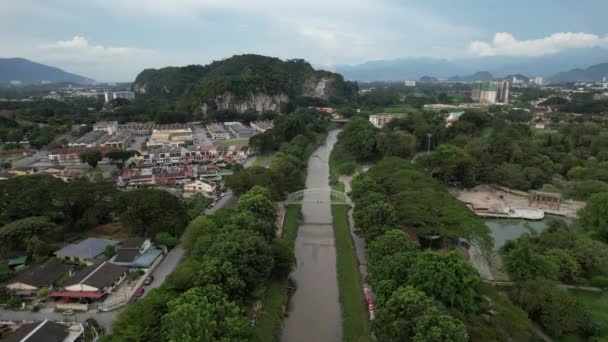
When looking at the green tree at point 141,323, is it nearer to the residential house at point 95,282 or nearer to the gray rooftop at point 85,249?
the residential house at point 95,282

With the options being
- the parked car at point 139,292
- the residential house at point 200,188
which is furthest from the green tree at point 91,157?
the parked car at point 139,292

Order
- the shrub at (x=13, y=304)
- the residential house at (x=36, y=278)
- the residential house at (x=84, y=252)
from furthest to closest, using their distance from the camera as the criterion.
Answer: the residential house at (x=84, y=252) < the residential house at (x=36, y=278) < the shrub at (x=13, y=304)

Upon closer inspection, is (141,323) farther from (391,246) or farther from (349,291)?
(391,246)

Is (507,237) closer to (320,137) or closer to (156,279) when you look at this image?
(156,279)

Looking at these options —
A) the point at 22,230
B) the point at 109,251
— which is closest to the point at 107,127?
the point at 22,230

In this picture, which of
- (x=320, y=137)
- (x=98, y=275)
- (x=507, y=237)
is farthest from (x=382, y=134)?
(x=98, y=275)

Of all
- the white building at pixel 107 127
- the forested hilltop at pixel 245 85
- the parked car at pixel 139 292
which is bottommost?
the parked car at pixel 139 292
